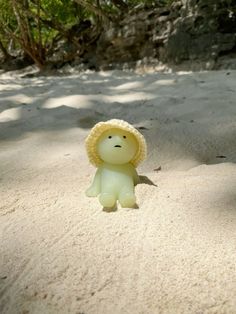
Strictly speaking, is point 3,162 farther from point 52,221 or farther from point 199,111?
point 199,111

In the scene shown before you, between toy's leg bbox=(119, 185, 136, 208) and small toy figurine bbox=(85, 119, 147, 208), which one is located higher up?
small toy figurine bbox=(85, 119, 147, 208)

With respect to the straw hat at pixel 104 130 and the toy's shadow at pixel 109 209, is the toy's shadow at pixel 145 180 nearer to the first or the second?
the straw hat at pixel 104 130

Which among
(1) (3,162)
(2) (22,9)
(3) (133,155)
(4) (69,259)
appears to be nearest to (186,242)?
(4) (69,259)

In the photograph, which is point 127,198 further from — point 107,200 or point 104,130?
point 104,130

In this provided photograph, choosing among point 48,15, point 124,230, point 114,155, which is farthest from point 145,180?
point 48,15

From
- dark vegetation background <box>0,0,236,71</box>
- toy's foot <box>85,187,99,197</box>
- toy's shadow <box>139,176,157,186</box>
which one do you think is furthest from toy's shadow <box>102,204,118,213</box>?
dark vegetation background <box>0,0,236,71</box>

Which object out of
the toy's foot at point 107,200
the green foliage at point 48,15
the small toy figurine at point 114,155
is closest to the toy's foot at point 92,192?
the small toy figurine at point 114,155

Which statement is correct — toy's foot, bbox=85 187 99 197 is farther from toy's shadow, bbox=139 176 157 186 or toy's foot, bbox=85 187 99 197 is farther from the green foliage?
the green foliage
